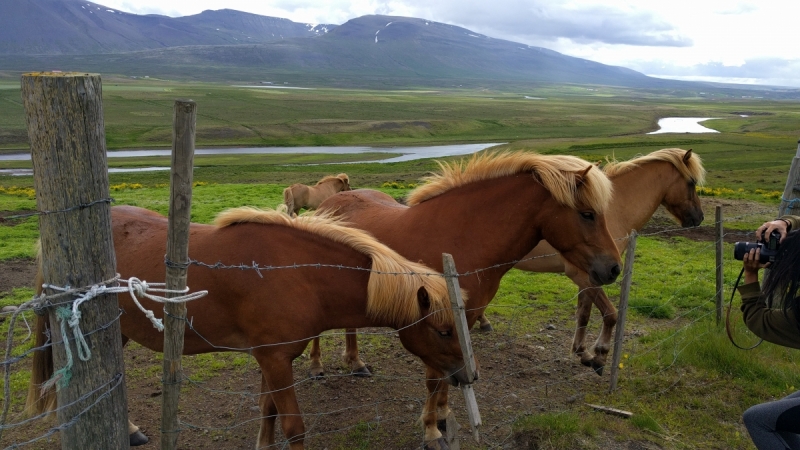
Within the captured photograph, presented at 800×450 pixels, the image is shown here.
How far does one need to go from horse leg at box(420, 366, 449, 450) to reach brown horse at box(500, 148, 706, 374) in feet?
8.19

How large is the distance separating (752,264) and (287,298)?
3.23 meters

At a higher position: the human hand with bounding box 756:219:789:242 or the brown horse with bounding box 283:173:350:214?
the human hand with bounding box 756:219:789:242

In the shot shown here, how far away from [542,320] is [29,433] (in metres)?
6.44

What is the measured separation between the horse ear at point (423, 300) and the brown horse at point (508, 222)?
936 mm

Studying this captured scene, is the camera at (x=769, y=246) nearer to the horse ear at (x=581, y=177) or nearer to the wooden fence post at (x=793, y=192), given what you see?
the horse ear at (x=581, y=177)

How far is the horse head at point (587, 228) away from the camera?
189 inches

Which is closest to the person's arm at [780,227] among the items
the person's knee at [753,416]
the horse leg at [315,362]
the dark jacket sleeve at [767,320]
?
the dark jacket sleeve at [767,320]

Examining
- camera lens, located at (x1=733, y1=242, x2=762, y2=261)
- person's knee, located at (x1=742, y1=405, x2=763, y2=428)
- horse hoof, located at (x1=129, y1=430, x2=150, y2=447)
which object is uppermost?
camera lens, located at (x1=733, y1=242, x2=762, y2=261)

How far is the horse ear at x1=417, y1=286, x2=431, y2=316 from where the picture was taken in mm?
3918

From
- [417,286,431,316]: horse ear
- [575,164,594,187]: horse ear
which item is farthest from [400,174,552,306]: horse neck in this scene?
[417,286,431,316]: horse ear

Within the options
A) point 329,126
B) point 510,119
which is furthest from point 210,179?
point 510,119

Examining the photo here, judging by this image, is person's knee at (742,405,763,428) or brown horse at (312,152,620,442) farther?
brown horse at (312,152,620,442)

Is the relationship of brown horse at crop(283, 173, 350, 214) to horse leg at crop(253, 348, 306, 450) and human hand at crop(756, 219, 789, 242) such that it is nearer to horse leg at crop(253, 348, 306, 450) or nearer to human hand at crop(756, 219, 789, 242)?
horse leg at crop(253, 348, 306, 450)

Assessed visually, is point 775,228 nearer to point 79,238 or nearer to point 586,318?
point 586,318
